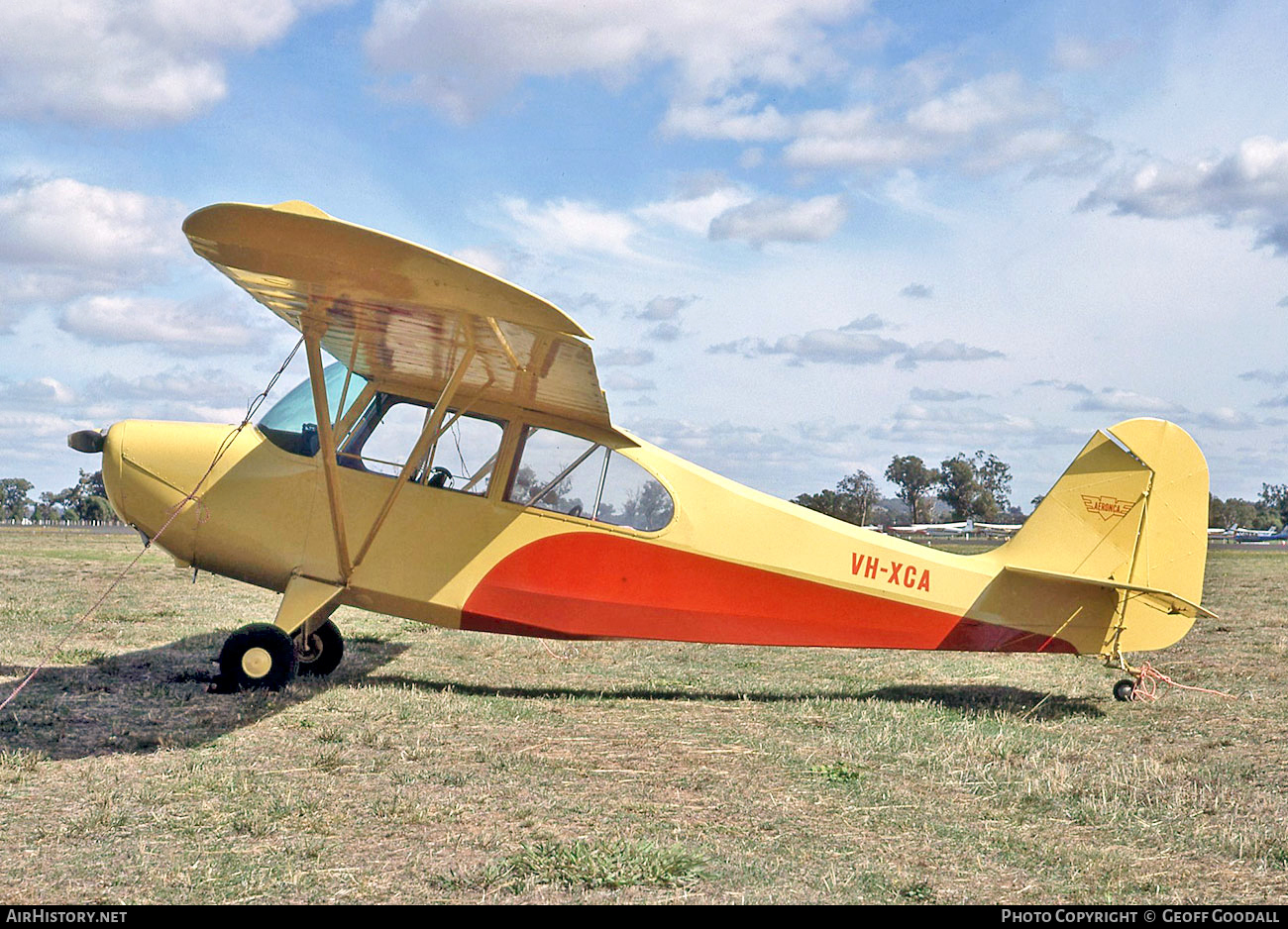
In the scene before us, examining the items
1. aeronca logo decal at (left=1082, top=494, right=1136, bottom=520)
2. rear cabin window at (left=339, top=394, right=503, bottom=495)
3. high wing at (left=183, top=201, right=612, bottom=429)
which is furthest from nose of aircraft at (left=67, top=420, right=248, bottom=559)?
aeronca logo decal at (left=1082, top=494, right=1136, bottom=520)

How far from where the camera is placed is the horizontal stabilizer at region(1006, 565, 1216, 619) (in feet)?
24.8

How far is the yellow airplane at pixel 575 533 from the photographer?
26.0ft

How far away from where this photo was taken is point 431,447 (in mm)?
7977

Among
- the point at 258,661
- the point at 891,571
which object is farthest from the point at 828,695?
the point at 258,661

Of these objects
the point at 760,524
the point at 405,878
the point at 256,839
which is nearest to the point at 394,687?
the point at 760,524

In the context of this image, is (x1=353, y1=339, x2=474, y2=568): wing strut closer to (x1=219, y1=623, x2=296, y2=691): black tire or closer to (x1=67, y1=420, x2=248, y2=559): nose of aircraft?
(x1=219, y1=623, x2=296, y2=691): black tire

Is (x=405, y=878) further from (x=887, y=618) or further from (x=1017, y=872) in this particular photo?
(x=887, y=618)

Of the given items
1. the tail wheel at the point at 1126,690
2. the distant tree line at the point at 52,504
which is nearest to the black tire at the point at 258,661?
the tail wheel at the point at 1126,690

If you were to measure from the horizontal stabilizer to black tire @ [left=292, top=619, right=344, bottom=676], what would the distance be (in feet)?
18.8

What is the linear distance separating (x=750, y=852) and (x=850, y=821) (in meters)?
0.74

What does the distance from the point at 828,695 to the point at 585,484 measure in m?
2.68

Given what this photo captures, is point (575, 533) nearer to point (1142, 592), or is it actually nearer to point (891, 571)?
point (891, 571)

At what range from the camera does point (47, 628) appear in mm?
10742

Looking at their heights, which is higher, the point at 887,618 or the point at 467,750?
the point at 887,618
